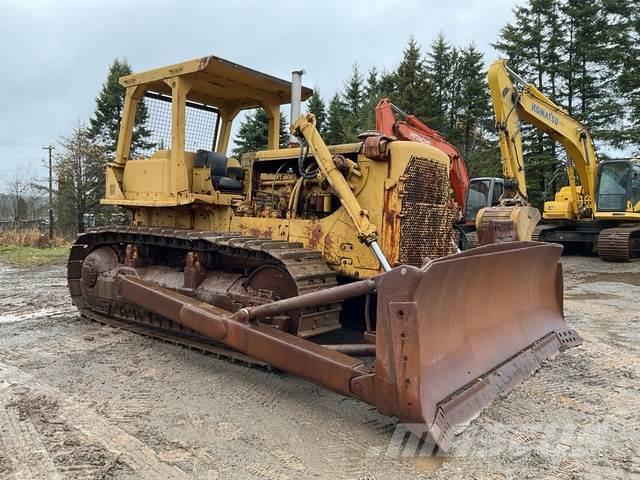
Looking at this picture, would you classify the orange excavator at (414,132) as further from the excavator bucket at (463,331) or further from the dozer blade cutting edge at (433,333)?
the dozer blade cutting edge at (433,333)

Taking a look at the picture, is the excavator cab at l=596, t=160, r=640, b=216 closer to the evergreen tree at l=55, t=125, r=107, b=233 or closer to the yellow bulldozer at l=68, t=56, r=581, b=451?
the yellow bulldozer at l=68, t=56, r=581, b=451

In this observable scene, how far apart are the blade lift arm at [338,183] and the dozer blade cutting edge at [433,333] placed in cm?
74

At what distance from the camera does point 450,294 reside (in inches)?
142

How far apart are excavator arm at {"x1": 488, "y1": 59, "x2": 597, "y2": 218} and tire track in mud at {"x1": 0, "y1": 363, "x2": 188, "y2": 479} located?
9436 millimetres

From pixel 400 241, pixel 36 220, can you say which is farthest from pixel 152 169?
pixel 36 220

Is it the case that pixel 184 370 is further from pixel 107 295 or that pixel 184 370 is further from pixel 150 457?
pixel 107 295

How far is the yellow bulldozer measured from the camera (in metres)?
3.26

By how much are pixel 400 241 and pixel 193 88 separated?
3142 millimetres

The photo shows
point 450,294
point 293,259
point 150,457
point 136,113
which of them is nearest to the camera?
point 150,457

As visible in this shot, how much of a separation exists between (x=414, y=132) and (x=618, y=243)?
771cm

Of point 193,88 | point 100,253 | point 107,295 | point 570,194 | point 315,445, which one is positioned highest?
point 193,88

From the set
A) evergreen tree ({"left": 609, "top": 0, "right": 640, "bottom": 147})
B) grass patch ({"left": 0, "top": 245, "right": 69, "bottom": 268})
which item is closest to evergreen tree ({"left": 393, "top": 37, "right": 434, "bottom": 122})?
evergreen tree ({"left": 609, "top": 0, "right": 640, "bottom": 147})

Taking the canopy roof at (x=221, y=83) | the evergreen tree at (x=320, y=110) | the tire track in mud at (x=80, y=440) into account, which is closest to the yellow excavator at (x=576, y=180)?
the canopy roof at (x=221, y=83)

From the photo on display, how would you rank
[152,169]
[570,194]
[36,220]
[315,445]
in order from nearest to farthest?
1. [315,445]
2. [152,169]
3. [570,194]
4. [36,220]
